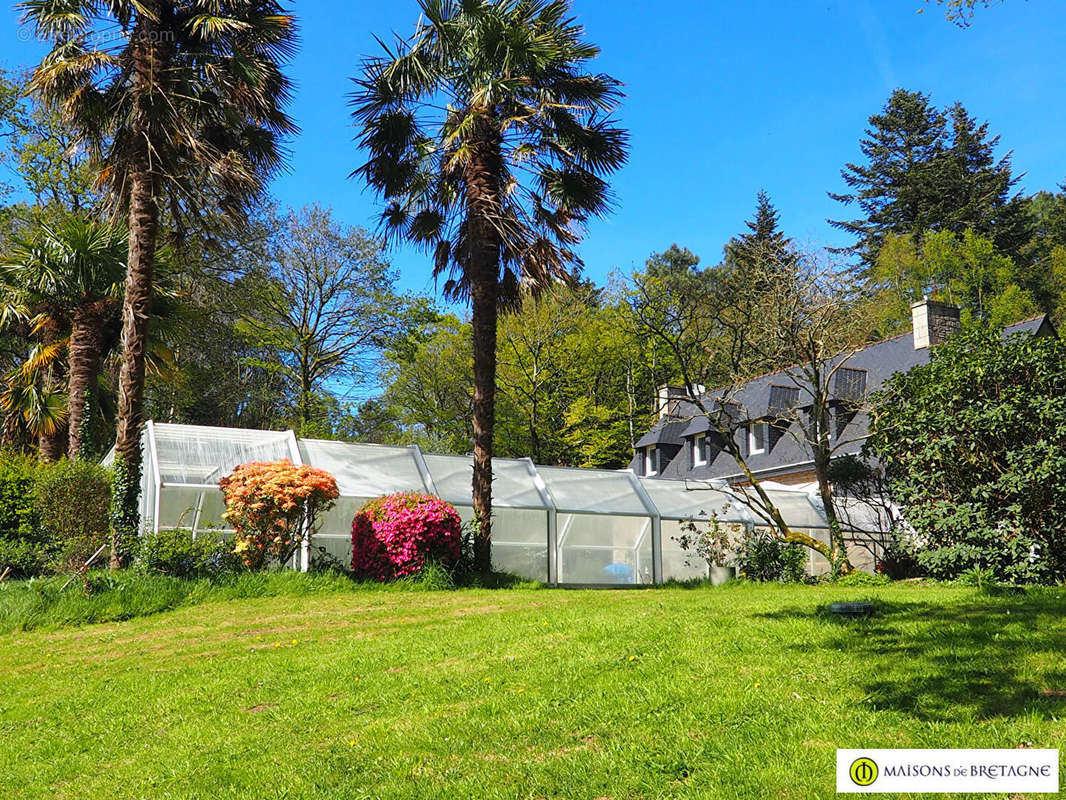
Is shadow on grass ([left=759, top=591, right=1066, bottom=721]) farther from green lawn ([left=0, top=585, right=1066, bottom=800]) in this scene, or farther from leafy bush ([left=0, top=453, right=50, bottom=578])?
leafy bush ([left=0, top=453, right=50, bottom=578])

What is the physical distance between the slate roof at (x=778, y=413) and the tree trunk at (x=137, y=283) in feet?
47.5

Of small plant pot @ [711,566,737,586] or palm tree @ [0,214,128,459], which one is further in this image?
small plant pot @ [711,566,737,586]

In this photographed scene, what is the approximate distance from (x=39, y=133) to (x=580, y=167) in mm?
20629

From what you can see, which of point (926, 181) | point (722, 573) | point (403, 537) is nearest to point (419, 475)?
point (403, 537)

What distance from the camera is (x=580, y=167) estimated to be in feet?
52.1

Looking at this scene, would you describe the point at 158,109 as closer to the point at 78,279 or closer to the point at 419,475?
the point at 78,279

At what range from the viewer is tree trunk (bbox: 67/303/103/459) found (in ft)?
54.8

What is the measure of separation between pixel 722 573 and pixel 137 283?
1231 cm

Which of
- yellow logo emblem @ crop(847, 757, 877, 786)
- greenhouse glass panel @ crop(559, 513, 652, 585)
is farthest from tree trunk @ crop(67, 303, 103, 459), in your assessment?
yellow logo emblem @ crop(847, 757, 877, 786)

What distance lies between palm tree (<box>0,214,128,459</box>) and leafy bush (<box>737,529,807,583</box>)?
44.4 ft

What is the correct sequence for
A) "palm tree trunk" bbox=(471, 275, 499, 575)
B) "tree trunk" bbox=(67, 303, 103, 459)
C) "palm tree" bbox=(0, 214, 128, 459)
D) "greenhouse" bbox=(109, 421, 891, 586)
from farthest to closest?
"palm tree" bbox=(0, 214, 128, 459) < "tree trunk" bbox=(67, 303, 103, 459) < "greenhouse" bbox=(109, 421, 891, 586) < "palm tree trunk" bbox=(471, 275, 499, 575)

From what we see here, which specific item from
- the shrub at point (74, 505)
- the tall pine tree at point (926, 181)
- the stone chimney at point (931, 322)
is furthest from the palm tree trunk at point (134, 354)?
the tall pine tree at point (926, 181)

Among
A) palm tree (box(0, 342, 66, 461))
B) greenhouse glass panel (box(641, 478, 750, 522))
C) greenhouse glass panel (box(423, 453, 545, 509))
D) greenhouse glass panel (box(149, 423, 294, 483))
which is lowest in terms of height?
greenhouse glass panel (box(641, 478, 750, 522))

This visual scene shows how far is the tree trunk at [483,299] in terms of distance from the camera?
14.9m
